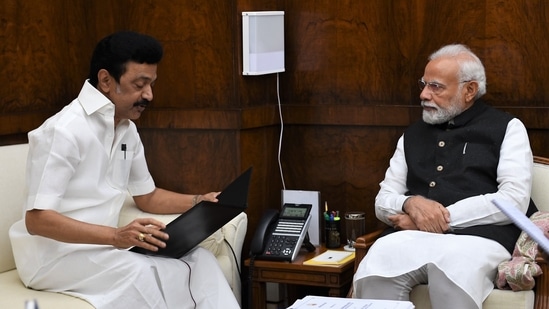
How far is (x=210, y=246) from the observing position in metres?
3.76

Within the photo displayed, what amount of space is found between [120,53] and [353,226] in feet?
4.43

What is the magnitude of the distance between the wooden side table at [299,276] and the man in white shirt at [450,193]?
0.79 ft

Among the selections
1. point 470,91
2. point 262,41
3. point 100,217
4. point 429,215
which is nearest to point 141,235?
point 100,217

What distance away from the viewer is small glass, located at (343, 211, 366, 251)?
4.14 meters

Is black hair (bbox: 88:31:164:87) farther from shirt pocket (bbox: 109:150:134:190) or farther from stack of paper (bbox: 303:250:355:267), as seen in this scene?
stack of paper (bbox: 303:250:355:267)

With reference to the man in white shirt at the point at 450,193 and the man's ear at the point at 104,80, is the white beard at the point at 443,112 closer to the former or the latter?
the man in white shirt at the point at 450,193

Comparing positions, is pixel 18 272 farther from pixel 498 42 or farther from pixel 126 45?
pixel 498 42

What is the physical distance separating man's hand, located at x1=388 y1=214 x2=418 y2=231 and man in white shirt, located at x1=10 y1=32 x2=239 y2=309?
734 mm

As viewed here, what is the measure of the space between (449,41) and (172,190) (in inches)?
55.3

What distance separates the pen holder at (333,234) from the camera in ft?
13.6

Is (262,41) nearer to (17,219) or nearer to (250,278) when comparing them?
(250,278)

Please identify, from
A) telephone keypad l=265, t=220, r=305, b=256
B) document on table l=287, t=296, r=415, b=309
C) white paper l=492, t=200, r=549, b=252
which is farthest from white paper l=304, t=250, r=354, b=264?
white paper l=492, t=200, r=549, b=252

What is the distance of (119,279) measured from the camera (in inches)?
130

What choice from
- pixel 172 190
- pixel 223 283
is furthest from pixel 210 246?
pixel 172 190
